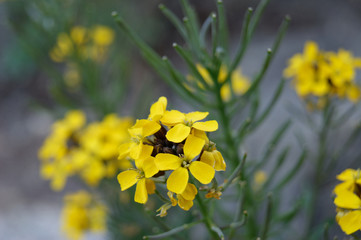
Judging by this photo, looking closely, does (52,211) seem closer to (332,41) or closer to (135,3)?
(135,3)

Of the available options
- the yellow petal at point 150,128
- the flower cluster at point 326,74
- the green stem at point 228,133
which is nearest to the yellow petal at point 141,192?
the yellow petal at point 150,128

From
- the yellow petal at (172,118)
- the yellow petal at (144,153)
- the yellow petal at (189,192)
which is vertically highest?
the yellow petal at (172,118)

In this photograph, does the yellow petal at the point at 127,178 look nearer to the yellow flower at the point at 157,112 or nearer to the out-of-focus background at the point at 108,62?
the yellow flower at the point at 157,112

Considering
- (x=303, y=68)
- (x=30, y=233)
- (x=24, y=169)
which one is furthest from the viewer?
(x=24, y=169)

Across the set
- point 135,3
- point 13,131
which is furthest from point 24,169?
point 135,3

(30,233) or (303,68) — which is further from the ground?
(303,68)

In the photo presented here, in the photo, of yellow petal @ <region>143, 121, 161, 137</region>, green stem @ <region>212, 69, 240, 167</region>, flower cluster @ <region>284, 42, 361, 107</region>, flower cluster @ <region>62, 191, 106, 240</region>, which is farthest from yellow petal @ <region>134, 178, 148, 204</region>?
flower cluster @ <region>62, 191, 106, 240</region>

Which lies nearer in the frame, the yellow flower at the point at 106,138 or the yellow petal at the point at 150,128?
the yellow petal at the point at 150,128

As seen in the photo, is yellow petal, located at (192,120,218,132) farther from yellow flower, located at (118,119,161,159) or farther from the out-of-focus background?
the out-of-focus background
